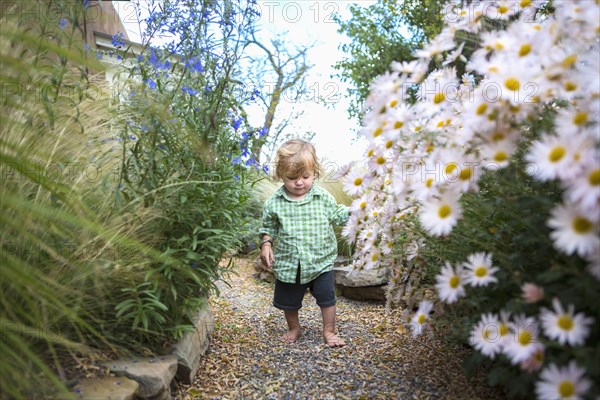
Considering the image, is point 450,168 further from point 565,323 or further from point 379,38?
point 379,38

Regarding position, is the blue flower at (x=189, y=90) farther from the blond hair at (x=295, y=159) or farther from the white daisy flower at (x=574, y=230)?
the white daisy flower at (x=574, y=230)

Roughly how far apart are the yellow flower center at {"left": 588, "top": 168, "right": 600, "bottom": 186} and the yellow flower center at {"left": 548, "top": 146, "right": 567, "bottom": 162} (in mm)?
72

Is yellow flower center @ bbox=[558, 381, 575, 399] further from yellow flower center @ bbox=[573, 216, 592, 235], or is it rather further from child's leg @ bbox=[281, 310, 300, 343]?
child's leg @ bbox=[281, 310, 300, 343]

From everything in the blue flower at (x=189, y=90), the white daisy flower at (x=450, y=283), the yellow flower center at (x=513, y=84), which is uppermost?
the yellow flower center at (x=513, y=84)

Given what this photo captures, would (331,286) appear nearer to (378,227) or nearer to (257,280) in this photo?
(378,227)

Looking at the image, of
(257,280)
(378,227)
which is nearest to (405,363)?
(378,227)

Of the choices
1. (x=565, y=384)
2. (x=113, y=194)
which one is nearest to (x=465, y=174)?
(x=565, y=384)

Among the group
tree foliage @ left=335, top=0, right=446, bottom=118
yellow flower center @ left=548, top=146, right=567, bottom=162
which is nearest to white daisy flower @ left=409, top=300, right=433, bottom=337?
yellow flower center @ left=548, top=146, right=567, bottom=162

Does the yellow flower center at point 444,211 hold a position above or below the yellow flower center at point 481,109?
below

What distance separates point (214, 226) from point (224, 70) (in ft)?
2.54

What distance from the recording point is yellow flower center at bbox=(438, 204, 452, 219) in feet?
4.26

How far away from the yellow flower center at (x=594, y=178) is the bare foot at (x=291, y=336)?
2150mm

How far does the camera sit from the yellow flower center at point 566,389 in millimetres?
1059

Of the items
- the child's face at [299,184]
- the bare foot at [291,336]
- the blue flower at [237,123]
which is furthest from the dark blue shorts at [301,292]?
the blue flower at [237,123]
